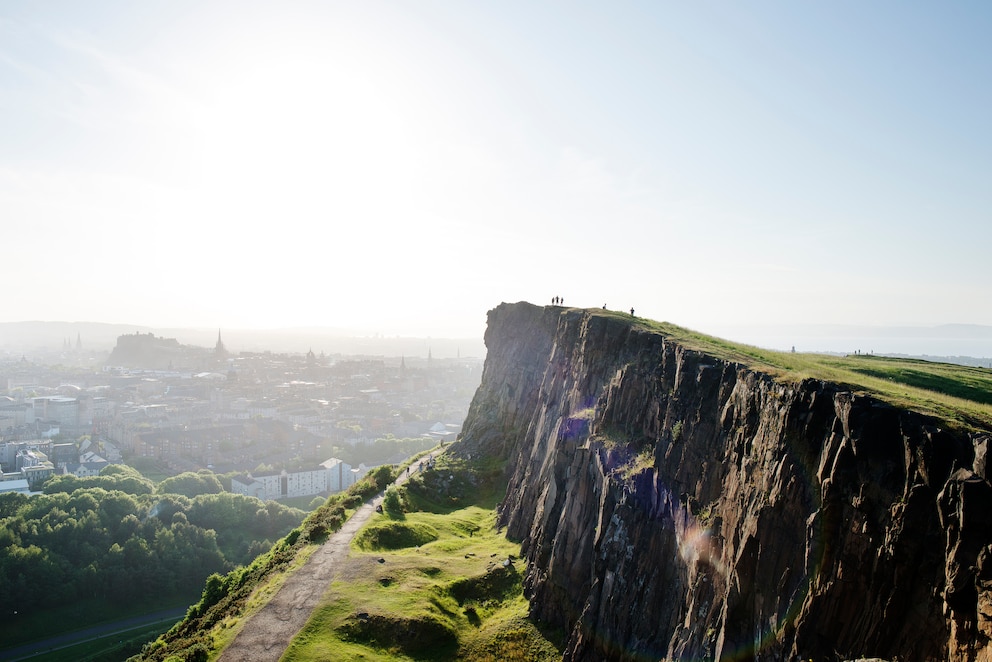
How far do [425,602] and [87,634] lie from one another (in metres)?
67.7

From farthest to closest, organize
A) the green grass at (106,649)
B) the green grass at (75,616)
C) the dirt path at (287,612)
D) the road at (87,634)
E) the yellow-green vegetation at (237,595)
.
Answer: the green grass at (75,616)
the road at (87,634)
the green grass at (106,649)
the yellow-green vegetation at (237,595)
the dirt path at (287,612)

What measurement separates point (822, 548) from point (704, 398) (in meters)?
10.6

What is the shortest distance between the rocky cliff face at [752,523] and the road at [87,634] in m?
67.4

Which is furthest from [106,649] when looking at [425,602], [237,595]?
[425,602]

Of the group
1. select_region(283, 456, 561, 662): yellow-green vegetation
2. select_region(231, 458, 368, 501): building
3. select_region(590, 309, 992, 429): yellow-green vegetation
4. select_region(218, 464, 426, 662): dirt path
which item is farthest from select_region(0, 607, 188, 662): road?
select_region(590, 309, 992, 429): yellow-green vegetation

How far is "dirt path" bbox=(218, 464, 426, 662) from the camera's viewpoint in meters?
33.2

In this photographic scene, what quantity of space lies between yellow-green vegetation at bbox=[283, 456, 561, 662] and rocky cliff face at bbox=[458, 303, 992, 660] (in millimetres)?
2564

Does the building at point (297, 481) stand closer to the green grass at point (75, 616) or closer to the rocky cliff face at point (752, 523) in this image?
the green grass at point (75, 616)

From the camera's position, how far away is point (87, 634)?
260 feet

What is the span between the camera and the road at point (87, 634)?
242ft

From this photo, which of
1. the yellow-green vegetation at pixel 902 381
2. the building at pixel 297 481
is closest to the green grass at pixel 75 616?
the building at pixel 297 481

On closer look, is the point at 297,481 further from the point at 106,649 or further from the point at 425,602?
the point at 425,602

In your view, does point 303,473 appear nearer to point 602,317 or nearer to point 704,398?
point 602,317

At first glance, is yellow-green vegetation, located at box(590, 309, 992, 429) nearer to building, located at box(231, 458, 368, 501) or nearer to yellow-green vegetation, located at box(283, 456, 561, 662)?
yellow-green vegetation, located at box(283, 456, 561, 662)
